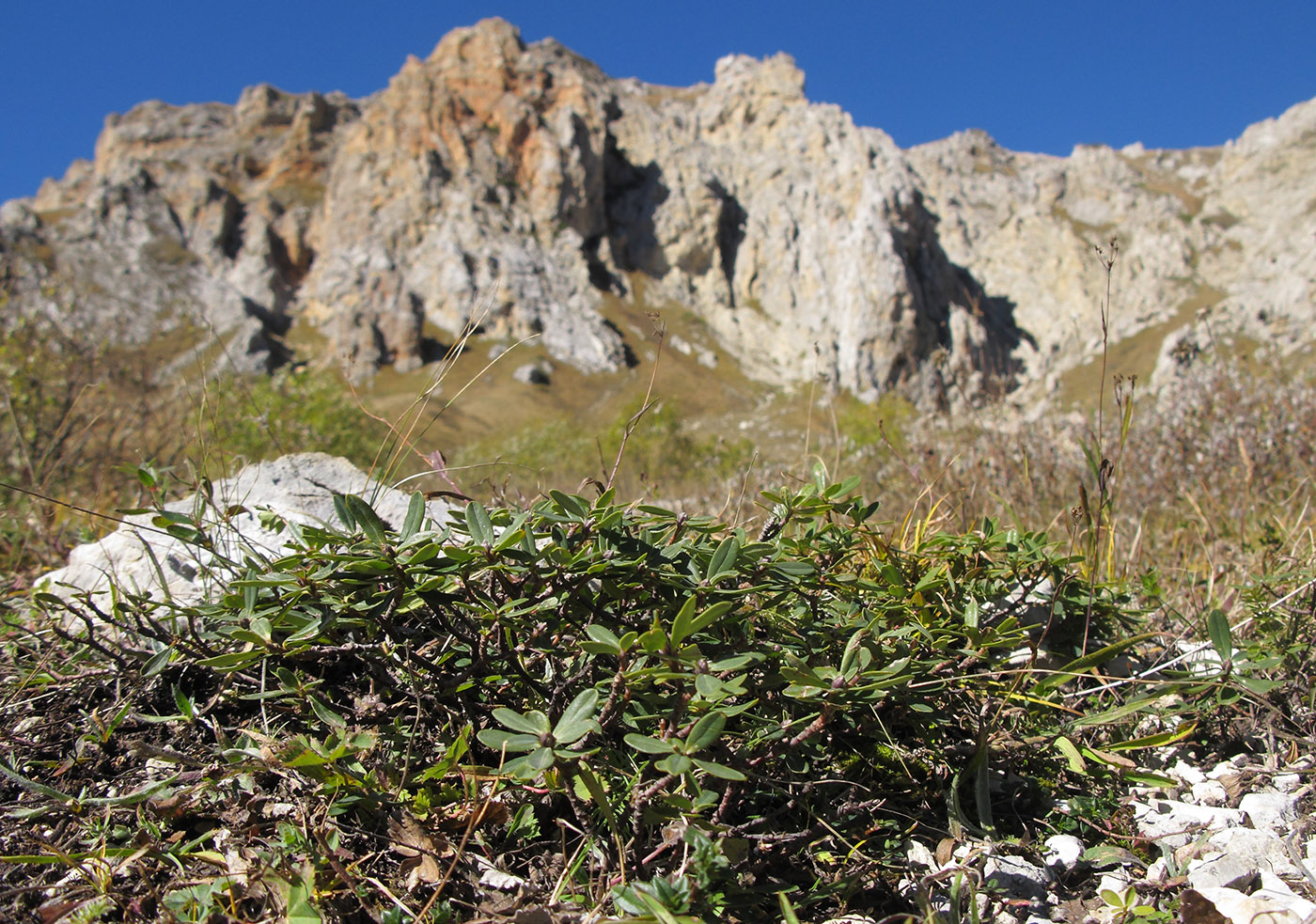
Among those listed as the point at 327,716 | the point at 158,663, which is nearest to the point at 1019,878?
the point at 327,716

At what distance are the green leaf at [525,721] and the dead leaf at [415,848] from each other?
31 centimetres

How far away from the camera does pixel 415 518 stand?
1.25m

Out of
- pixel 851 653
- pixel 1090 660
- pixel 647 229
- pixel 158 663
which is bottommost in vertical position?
pixel 1090 660

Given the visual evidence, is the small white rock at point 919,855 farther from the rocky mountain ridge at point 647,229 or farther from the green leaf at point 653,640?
the rocky mountain ridge at point 647,229

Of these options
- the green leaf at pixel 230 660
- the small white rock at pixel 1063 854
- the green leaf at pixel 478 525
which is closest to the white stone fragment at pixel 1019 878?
the small white rock at pixel 1063 854

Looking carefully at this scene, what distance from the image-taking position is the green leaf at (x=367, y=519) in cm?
120

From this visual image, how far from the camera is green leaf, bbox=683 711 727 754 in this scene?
976mm

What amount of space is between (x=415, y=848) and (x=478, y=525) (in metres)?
0.53

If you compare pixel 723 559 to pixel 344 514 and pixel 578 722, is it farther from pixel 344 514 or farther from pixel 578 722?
pixel 344 514

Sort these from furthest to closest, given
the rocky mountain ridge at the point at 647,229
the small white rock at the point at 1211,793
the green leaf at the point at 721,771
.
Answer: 1. the rocky mountain ridge at the point at 647,229
2. the small white rock at the point at 1211,793
3. the green leaf at the point at 721,771

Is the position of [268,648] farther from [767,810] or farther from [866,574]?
[866,574]

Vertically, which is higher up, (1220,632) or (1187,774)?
(1220,632)

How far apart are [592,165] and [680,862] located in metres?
86.9

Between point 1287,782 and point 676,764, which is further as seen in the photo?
point 1287,782
